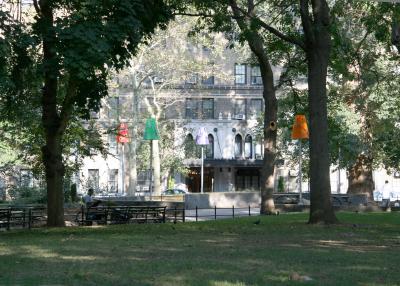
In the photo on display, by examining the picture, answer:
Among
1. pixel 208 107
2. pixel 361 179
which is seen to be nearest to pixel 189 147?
pixel 208 107

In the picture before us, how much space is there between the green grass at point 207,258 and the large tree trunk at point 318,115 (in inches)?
68.0

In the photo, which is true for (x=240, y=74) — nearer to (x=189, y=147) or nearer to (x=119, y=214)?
(x=189, y=147)

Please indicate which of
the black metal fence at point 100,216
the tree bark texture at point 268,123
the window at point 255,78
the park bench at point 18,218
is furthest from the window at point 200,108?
the park bench at point 18,218

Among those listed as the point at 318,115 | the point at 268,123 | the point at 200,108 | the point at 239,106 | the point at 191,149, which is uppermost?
the point at 239,106

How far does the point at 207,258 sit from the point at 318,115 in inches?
391

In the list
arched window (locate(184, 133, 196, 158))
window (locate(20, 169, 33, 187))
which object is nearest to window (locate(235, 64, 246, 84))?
arched window (locate(184, 133, 196, 158))

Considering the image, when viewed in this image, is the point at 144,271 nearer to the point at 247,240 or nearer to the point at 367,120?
the point at 247,240

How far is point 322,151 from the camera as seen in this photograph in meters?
21.0

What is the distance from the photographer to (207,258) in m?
12.2

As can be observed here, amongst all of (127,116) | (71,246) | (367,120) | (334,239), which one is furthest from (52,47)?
(127,116)

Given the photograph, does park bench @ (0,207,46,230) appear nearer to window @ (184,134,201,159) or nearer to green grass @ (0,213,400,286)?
green grass @ (0,213,400,286)

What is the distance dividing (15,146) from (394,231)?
2123cm

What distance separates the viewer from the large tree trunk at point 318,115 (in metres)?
21.0

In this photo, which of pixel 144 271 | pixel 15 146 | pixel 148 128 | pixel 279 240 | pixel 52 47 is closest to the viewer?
pixel 144 271
